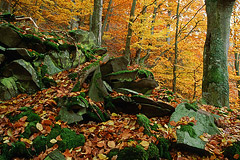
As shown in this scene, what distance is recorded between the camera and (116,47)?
14.8m

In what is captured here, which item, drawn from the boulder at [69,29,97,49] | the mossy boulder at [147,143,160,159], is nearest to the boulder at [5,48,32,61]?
the boulder at [69,29,97,49]

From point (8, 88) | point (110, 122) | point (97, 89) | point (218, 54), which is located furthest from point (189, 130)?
point (8, 88)

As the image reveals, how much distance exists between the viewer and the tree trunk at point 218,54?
4.90 metres

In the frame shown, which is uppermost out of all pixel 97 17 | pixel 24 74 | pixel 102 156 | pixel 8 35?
pixel 97 17

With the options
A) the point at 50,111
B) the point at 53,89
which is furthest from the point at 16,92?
the point at 50,111

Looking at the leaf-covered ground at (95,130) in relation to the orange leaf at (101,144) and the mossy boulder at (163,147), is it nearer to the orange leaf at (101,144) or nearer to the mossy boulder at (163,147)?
the orange leaf at (101,144)

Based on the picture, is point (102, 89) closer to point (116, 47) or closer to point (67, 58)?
point (67, 58)

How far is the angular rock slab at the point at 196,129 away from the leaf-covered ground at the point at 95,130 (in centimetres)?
11

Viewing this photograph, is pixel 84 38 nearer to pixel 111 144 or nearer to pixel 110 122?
pixel 110 122

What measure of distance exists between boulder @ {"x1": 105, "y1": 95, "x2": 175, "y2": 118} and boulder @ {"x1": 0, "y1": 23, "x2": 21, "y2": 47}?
3.56 meters

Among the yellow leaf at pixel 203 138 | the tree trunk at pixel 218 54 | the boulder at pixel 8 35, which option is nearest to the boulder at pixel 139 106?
the yellow leaf at pixel 203 138

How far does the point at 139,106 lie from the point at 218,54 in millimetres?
3724

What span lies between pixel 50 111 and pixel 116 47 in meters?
12.4

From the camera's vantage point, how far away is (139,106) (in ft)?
12.2
